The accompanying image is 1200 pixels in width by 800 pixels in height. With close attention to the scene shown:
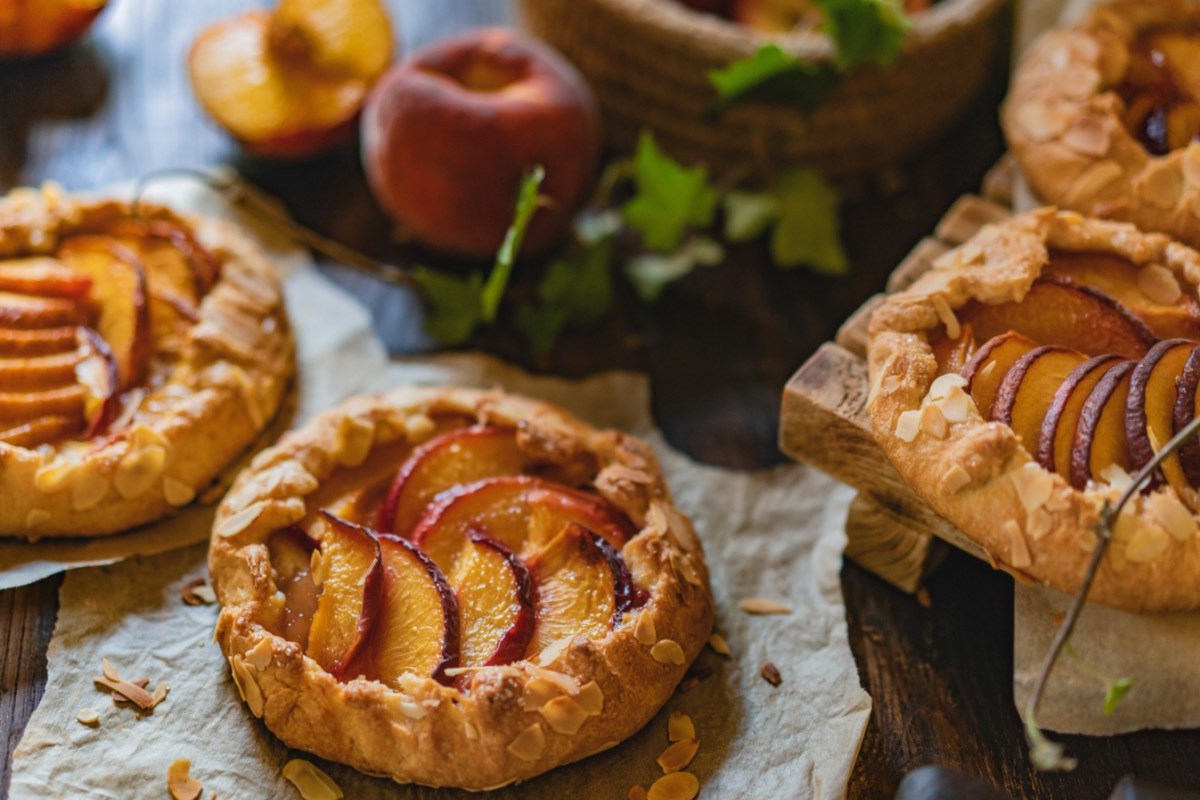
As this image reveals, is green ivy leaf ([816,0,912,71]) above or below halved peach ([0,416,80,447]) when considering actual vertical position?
above

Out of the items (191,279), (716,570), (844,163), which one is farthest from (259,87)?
(716,570)

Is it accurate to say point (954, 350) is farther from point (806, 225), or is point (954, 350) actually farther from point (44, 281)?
point (44, 281)

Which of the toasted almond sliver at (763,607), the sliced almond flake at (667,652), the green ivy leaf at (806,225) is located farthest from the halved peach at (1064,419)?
the green ivy leaf at (806,225)

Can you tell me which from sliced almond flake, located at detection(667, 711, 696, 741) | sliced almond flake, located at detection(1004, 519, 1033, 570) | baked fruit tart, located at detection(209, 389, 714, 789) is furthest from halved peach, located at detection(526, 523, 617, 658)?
sliced almond flake, located at detection(1004, 519, 1033, 570)

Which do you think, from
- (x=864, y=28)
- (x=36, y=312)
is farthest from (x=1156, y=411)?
(x=36, y=312)

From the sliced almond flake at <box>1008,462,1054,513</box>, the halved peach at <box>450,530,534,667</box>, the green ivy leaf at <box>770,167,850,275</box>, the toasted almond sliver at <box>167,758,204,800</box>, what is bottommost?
the toasted almond sliver at <box>167,758,204,800</box>

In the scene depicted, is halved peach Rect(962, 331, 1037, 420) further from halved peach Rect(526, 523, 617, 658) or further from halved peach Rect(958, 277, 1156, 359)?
halved peach Rect(526, 523, 617, 658)

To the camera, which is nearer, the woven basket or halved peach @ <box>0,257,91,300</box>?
halved peach @ <box>0,257,91,300</box>
